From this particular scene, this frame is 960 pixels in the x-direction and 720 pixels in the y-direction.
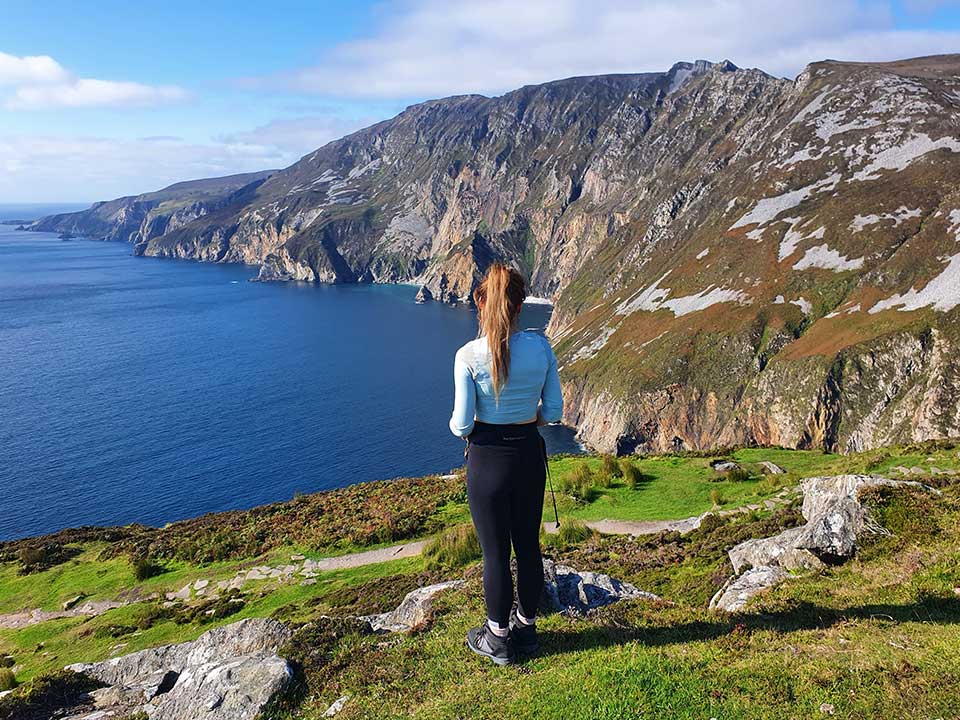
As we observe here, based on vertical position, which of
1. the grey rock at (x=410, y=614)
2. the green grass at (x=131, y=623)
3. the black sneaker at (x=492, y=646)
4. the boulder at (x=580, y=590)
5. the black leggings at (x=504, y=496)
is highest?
the black leggings at (x=504, y=496)

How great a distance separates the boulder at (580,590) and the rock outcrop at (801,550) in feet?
5.41

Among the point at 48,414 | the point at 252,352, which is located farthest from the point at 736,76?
the point at 48,414

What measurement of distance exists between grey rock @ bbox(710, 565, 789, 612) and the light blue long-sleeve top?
5.94 metres

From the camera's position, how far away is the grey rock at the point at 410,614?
11008 mm

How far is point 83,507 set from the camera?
67500mm

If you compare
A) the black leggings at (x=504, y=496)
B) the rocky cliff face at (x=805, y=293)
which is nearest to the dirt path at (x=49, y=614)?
the black leggings at (x=504, y=496)

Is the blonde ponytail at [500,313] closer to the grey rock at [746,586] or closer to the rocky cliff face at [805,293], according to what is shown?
the grey rock at [746,586]

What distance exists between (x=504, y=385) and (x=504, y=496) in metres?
1.39

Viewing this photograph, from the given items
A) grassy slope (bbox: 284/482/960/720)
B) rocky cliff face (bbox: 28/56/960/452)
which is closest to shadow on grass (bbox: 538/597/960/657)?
grassy slope (bbox: 284/482/960/720)

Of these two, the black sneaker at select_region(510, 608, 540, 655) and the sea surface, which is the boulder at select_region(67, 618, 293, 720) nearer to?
the black sneaker at select_region(510, 608, 540, 655)

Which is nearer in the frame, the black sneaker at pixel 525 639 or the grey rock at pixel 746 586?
the black sneaker at pixel 525 639

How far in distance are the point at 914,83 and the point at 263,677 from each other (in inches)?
5821

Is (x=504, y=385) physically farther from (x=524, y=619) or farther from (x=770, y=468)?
(x=770, y=468)

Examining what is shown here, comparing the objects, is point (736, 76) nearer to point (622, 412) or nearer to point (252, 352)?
point (622, 412)
